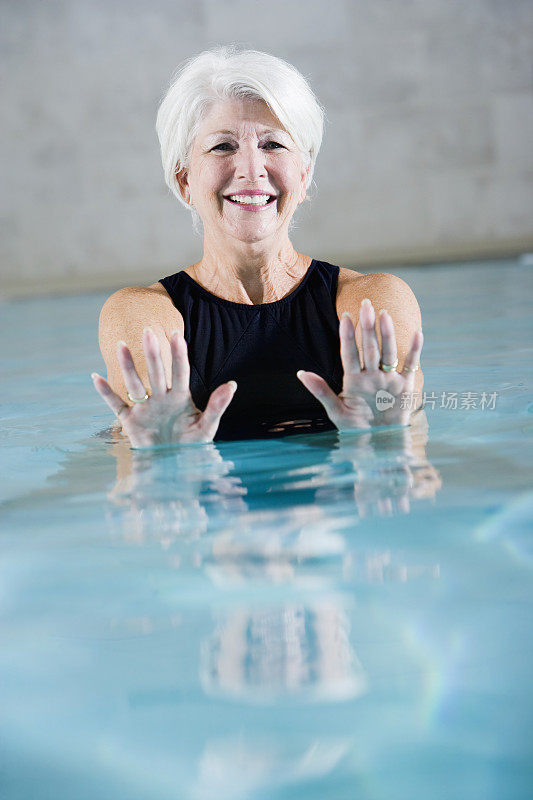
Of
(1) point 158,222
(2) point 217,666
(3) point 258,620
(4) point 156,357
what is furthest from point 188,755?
(1) point 158,222

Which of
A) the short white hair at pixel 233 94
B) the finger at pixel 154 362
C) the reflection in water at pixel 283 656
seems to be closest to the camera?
the reflection in water at pixel 283 656

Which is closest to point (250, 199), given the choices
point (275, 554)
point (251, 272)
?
point (251, 272)

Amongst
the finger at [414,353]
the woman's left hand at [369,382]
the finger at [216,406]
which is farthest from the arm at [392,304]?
the finger at [216,406]

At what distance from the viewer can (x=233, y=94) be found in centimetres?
236

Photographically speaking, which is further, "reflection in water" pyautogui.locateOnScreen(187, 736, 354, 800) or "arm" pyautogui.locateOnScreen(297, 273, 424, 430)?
"arm" pyautogui.locateOnScreen(297, 273, 424, 430)

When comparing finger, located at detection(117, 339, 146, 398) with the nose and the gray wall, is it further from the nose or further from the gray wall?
the gray wall

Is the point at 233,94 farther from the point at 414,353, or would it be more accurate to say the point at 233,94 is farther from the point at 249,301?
the point at 414,353

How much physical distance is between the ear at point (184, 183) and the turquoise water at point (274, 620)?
77 cm

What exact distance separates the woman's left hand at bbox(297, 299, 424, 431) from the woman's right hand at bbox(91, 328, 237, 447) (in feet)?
0.86

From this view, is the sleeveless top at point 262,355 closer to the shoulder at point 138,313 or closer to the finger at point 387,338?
the shoulder at point 138,313

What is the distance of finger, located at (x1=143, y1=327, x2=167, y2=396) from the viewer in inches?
81.9

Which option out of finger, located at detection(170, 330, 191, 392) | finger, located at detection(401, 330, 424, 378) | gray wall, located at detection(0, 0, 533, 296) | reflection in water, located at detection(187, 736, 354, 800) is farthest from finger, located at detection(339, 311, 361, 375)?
gray wall, located at detection(0, 0, 533, 296)

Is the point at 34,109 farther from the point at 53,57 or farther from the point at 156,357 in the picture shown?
the point at 156,357

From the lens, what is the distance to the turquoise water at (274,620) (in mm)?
978
